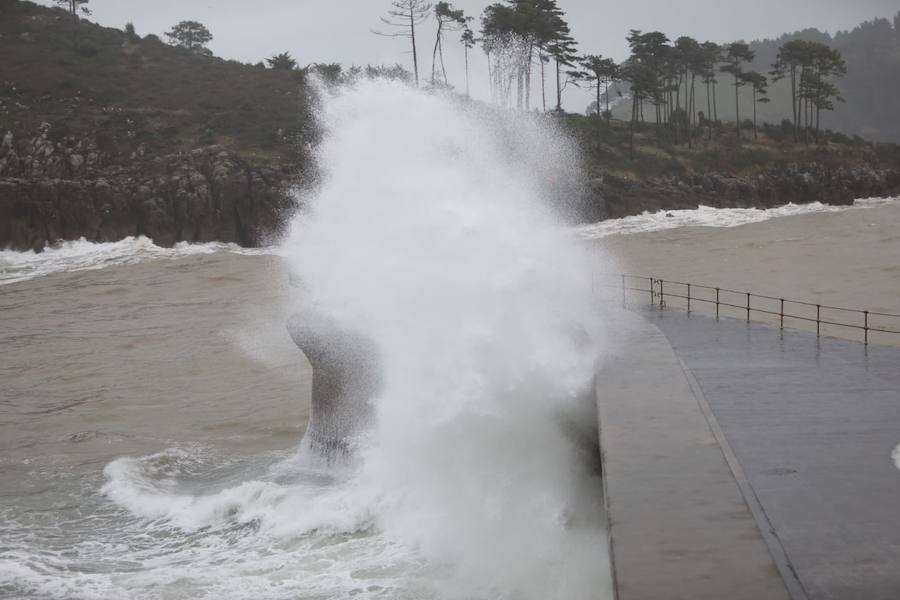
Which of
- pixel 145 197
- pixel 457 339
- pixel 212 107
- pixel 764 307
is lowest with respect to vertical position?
pixel 764 307

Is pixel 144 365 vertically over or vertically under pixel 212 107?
under

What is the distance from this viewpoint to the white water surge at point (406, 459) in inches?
337

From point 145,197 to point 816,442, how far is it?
40.9 meters

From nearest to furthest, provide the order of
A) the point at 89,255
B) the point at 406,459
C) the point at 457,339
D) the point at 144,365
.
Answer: the point at 406,459, the point at 457,339, the point at 144,365, the point at 89,255

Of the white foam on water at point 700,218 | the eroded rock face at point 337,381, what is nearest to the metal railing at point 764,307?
the eroded rock face at point 337,381

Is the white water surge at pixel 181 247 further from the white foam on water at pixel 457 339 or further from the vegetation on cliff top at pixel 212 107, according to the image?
the white foam on water at pixel 457 339

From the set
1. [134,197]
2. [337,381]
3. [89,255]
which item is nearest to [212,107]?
[134,197]

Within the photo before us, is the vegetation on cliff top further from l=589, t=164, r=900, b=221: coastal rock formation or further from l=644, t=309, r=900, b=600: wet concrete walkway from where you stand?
l=644, t=309, r=900, b=600: wet concrete walkway

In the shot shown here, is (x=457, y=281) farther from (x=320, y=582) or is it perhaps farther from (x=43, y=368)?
(x=43, y=368)

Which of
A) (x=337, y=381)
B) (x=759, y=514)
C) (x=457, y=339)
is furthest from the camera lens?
(x=337, y=381)

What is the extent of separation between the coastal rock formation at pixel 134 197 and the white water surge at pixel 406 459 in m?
30.5

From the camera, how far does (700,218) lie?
174 ft

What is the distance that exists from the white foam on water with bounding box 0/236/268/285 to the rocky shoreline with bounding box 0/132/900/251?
0.61 m

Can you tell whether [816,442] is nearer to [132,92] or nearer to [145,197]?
[145,197]
